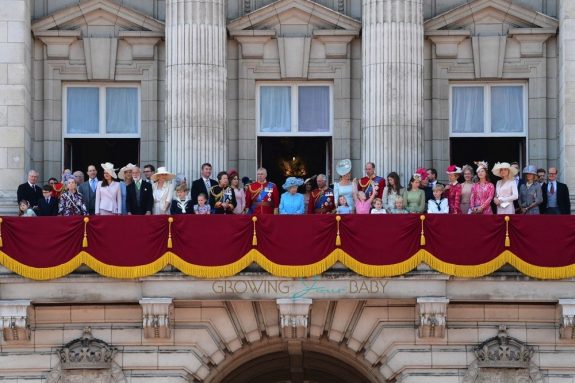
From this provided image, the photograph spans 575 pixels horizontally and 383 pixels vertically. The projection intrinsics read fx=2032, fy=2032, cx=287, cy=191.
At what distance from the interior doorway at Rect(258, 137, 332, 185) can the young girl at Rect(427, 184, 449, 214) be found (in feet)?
19.6

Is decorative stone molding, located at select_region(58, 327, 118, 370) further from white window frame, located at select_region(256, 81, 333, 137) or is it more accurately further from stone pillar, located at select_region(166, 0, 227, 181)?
white window frame, located at select_region(256, 81, 333, 137)

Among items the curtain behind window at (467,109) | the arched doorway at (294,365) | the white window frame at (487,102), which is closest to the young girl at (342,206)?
the arched doorway at (294,365)

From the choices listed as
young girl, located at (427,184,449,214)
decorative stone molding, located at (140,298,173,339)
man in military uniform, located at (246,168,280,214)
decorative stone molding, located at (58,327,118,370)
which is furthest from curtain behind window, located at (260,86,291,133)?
decorative stone molding, located at (58,327,118,370)

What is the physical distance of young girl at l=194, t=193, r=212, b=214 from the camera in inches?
2000

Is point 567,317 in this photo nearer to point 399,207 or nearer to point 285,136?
point 399,207

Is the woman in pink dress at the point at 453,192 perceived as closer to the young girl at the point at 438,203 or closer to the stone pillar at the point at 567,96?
the young girl at the point at 438,203

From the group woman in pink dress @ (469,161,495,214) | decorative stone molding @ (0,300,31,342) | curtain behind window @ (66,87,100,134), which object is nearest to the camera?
decorative stone molding @ (0,300,31,342)

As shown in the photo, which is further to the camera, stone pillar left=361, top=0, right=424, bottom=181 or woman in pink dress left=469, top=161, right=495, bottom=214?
stone pillar left=361, top=0, right=424, bottom=181

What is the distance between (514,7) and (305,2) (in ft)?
18.8

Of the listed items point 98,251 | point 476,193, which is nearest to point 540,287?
point 476,193

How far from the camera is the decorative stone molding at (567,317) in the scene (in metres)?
49.7

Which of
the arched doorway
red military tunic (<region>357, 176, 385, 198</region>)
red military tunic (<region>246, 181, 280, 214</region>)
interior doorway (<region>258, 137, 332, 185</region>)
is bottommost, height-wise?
the arched doorway

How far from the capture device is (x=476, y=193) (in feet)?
Answer: 167

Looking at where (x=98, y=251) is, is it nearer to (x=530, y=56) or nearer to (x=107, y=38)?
(x=107, y=38)
